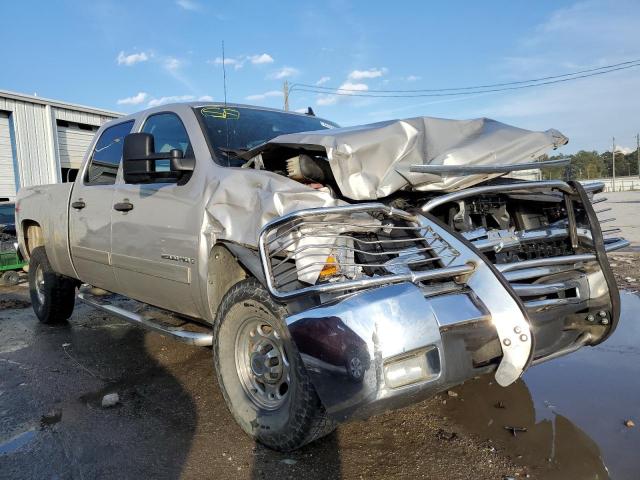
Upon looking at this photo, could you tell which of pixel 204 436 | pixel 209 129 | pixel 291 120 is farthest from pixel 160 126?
pixel 204 436

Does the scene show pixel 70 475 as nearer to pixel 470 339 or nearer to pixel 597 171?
pixel 470 339

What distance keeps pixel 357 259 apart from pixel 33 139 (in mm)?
21735

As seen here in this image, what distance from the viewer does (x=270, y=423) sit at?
2.61m

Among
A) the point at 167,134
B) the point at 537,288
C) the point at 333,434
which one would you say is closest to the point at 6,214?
the point at 167,134

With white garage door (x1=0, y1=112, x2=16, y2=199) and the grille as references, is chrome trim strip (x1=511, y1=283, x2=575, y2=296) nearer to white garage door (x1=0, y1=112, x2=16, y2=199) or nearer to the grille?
the grille

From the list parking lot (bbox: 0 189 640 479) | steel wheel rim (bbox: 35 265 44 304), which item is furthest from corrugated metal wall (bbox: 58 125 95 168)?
parking lot (bbox: 0 189 640 479)

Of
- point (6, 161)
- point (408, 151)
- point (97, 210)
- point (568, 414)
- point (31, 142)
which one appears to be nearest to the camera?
point (408, 151)

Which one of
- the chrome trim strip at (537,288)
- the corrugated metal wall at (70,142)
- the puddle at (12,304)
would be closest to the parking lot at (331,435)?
the chrome trim strip at (537,288)

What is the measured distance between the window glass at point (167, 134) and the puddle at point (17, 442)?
1920 mm

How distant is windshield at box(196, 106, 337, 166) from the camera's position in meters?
3.50

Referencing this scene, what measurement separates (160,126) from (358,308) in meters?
2.72

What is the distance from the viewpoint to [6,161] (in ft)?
65.0

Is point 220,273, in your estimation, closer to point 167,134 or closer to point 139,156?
point 139,156

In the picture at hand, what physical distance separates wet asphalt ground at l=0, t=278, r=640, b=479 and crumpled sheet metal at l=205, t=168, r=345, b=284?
1.10 metres
